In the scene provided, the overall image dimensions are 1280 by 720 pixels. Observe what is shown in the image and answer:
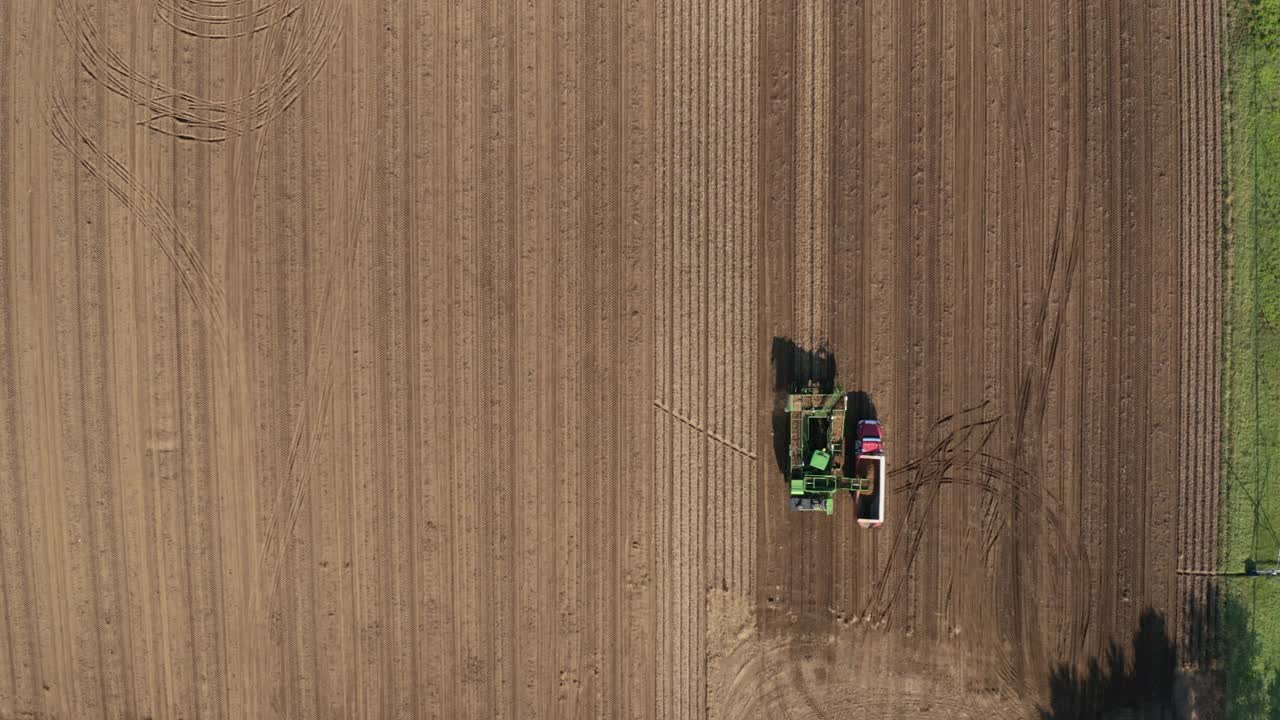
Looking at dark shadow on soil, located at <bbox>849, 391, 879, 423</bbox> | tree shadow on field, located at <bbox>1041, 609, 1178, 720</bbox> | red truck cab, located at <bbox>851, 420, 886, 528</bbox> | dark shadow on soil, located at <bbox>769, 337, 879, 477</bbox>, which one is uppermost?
dark shadow on soil, located at <bbox>769, 337, 879, 477</bbox>

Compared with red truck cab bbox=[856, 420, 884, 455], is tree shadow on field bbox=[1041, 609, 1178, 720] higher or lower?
lower

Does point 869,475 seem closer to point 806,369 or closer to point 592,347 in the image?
point 806,369

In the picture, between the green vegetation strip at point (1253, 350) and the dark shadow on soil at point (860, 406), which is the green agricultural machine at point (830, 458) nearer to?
the dark shadow on soil at point (860, 406)

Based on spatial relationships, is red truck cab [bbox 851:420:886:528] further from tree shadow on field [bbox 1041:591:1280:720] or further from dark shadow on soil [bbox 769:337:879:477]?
tree shadow on field [bbox 1041:591:1280:720]

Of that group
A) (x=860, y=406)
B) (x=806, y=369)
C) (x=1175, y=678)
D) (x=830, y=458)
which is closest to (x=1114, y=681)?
(x=1175, y=678)

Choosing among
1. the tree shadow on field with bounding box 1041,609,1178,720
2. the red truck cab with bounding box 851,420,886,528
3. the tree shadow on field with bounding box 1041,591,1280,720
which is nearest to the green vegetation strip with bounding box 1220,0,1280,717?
the tree shadow on field with bounding box 1041,591,1280,720

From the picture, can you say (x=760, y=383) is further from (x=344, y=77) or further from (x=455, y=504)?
(x=344, y=77)

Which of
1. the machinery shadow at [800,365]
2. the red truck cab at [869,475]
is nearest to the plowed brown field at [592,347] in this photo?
the machinery shadow at [800,365]
